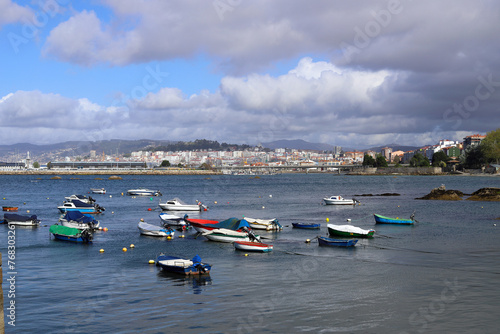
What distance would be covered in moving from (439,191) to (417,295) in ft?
206

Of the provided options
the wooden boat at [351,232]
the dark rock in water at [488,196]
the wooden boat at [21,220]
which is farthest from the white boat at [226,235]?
the dark rock in water at [488,196]

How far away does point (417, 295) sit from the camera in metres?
21.0

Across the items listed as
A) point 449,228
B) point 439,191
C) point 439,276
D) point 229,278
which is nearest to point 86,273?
point 229,278

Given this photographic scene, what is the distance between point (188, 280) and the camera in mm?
23469

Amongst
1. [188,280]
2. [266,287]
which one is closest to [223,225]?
[188,280]

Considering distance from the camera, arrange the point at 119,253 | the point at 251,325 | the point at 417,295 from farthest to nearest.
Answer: the point at 119,253 → the point at 417,295 → the point at 251,325

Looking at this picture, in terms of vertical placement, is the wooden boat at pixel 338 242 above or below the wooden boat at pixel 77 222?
below

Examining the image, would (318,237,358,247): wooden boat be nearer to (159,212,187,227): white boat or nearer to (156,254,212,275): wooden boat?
(156,254,212,275): wooden boat

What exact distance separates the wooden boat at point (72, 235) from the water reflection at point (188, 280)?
510 inches

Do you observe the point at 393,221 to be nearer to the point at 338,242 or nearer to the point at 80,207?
the point at 338,242

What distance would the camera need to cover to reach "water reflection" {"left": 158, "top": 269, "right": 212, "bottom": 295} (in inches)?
886

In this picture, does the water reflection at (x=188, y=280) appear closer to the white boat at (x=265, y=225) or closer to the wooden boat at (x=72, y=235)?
the wooden boat at (x=72, y=235)

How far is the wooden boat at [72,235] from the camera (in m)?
35.4

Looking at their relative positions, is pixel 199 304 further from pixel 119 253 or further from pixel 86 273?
pixel 119 253
